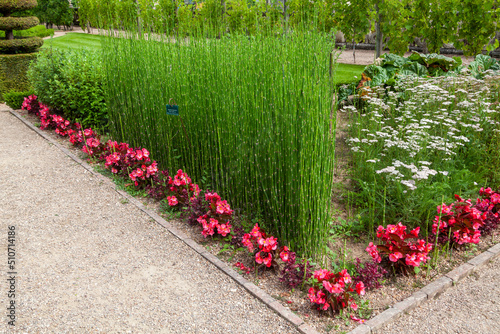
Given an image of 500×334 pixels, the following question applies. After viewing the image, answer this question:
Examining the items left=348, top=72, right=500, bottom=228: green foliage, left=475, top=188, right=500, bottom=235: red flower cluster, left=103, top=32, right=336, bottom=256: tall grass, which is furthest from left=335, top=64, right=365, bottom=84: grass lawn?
left=475, top=188, right=500, bottom=235: red flower cluster

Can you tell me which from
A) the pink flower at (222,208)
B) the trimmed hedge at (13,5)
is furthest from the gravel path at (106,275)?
the trimmed hedge at (13,5)

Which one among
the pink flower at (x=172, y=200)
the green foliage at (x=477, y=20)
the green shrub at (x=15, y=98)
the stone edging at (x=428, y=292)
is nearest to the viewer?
the stone edging at (x=428, y=292)

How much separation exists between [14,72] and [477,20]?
25.9ft

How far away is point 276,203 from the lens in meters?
2.81

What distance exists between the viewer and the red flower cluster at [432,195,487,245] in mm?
2812

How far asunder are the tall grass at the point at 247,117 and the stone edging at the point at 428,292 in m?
0.64

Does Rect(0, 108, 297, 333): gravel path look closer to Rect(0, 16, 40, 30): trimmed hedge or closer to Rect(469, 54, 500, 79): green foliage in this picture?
Rect(469, 54, 500, 79): green foliage

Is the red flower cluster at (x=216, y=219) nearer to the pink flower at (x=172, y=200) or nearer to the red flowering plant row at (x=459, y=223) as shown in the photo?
the pink flower at (x=172, y=200)

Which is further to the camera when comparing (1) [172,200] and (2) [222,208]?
(1) [172,200]

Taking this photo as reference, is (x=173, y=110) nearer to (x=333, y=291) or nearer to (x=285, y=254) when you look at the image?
(x=285, y=254)

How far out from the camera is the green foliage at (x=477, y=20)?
235 inches

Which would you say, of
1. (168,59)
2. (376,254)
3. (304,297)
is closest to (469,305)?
(376,254)

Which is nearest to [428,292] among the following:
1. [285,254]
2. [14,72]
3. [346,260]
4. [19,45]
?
[346,260]

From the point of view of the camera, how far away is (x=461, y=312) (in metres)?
2.36
